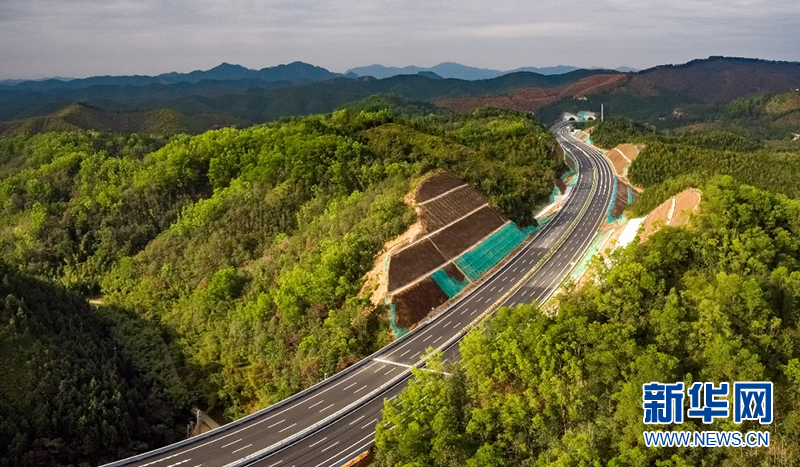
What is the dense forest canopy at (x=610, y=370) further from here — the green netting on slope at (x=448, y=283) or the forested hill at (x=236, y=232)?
the green netting on slope at (x=448, y=283)

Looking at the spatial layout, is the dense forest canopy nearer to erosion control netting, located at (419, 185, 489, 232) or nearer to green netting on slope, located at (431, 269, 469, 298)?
green netting on slope, located at (431, 269, 469, 298)

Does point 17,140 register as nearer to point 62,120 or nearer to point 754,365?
point 62,120

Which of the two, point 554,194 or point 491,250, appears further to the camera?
point 554,194

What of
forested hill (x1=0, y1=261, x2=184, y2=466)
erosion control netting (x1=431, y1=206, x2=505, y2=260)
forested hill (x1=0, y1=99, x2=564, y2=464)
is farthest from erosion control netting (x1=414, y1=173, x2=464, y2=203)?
forested hill (x1=0, y1=261, x2=184, y2=466)

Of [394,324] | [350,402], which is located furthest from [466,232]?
[350,402]

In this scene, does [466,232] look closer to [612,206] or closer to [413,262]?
[413,262]

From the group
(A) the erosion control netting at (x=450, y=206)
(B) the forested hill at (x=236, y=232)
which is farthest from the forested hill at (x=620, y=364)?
(A) the erosion control netting at (x=450, y=206)
